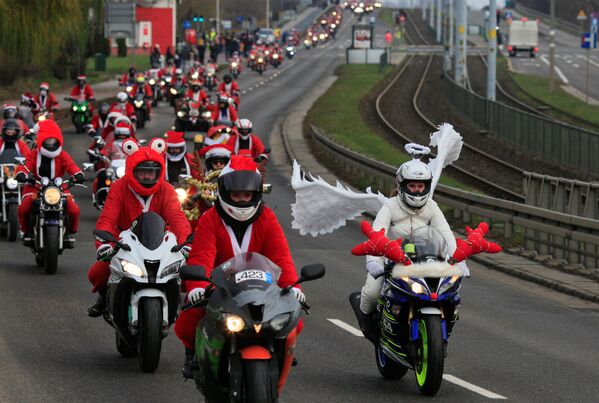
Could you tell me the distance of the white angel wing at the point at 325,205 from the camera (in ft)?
43.9

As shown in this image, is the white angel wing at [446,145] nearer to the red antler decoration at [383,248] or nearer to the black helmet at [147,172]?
the black helmet at [147,172]

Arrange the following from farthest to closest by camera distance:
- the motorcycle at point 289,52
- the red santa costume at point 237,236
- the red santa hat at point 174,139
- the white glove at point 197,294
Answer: the motorcycle at point 289,52 → the red santa hat at point 174,139 → the red santa costume at point 237,236 → the white glove at point 197,294

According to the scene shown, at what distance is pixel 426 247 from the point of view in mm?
11367

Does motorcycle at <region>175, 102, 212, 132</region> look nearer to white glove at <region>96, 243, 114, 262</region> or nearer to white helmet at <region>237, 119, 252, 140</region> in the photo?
white helmet at <region>237, 119, 252, 140</region>

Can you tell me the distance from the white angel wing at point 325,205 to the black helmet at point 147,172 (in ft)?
3.85

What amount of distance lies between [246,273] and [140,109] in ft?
144

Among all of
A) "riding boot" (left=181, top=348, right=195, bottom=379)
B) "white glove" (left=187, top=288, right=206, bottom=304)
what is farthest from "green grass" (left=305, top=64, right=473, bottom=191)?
"white glove" (left=187, top=288, right=206, bottom=304)

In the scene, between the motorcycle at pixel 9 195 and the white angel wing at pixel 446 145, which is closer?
the white angel wing at pixel 446 145

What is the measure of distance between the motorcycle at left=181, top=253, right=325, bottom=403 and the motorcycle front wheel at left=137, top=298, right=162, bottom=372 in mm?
2657

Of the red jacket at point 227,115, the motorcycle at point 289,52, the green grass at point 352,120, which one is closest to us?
the red jacket at point 227,115

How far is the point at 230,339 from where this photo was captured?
9000mm

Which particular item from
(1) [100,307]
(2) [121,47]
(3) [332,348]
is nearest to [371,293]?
(3) [332,348]

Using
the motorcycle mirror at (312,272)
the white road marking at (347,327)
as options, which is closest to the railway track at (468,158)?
the white road marking at (347,327)

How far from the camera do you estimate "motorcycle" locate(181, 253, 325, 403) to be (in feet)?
28.9
